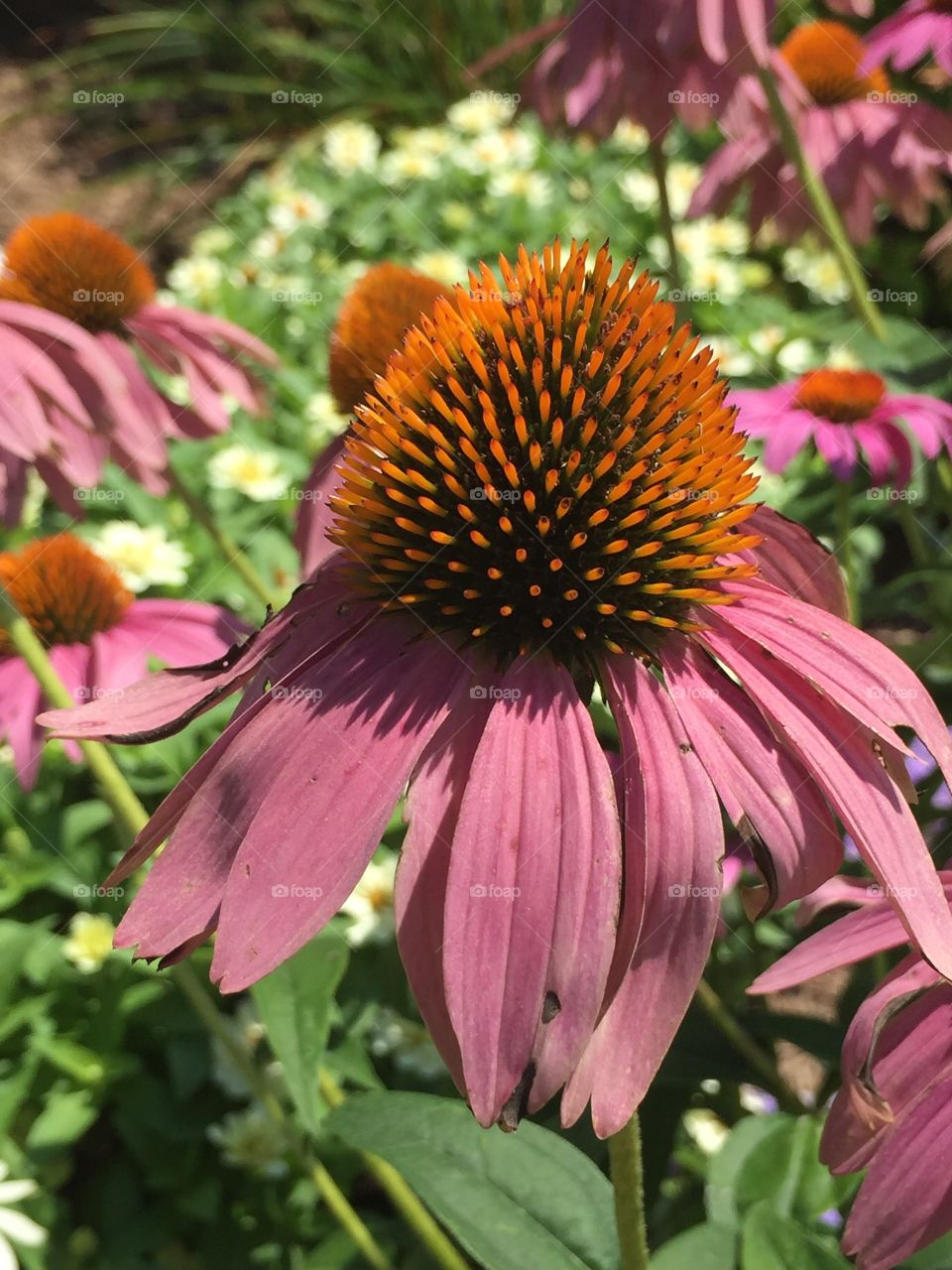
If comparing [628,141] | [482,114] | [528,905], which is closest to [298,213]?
[482,114]

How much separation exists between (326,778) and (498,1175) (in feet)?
1.31

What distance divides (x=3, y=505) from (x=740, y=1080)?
1005 mm

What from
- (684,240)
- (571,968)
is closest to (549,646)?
Answer: (571,968)

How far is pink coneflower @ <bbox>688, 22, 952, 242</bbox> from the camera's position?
186 cm

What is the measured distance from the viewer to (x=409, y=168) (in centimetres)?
375

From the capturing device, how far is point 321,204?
3.74 m

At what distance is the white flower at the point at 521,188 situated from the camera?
351 centimetres

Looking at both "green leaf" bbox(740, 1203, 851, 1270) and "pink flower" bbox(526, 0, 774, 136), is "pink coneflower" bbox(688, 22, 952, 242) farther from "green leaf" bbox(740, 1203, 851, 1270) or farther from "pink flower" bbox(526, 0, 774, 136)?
"green leaf" bbox(740, 1203, 851, 1270)

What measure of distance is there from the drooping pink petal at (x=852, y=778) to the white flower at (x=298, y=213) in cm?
317

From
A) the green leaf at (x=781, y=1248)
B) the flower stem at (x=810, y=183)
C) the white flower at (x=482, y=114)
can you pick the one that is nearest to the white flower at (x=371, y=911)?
the green leaf at (x=781, y=1248)

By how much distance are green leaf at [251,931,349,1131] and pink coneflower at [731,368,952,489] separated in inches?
29.6

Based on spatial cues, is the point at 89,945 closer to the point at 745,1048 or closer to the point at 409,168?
the point at 745,1048

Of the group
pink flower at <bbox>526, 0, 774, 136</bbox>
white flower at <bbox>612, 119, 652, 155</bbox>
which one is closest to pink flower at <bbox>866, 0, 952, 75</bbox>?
pink flower at <bbox>526, 0, 774, 136</bbox>

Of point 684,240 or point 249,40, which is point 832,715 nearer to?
point 684,240
